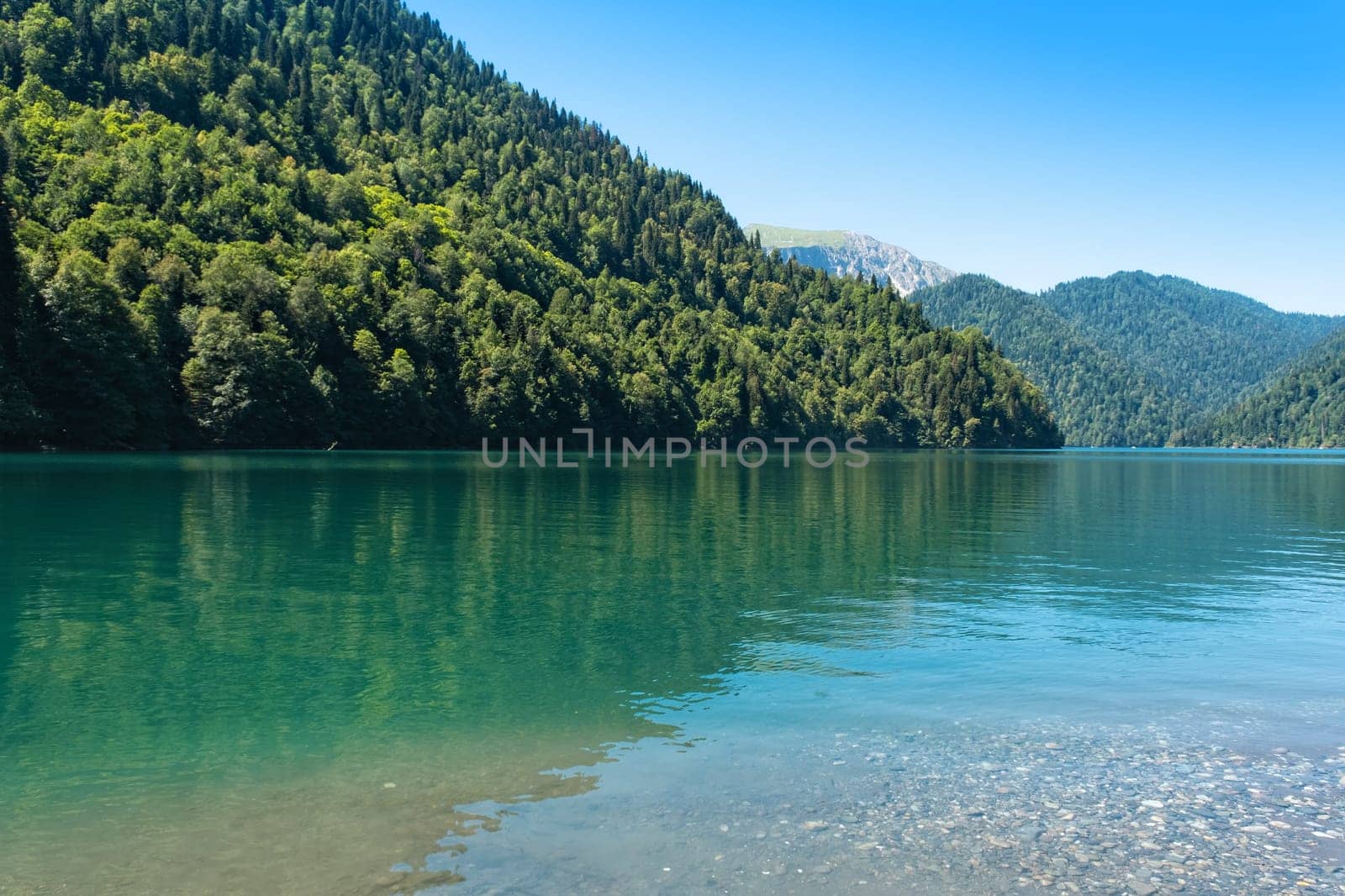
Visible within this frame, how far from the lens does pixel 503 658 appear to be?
2030 cm

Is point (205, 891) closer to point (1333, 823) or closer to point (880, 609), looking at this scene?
point (1333, 823)

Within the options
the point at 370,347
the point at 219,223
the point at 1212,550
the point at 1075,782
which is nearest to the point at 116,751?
the point at 1075,782

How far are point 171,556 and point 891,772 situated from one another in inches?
1123

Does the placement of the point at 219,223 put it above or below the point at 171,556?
above

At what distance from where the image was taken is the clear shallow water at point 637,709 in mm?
10875

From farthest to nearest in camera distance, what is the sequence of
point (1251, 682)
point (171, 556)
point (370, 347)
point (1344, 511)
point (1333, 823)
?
point (370, 347) < point (1344, 511) < point (171, 556) < point (1251, 682) < point (1333, 823)

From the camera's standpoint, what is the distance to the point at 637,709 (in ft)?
54.8
